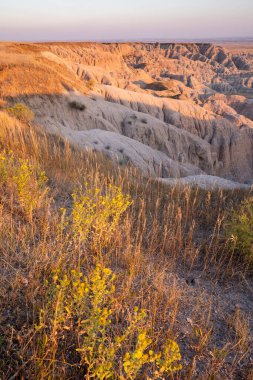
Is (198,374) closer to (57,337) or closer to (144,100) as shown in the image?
(57,337)

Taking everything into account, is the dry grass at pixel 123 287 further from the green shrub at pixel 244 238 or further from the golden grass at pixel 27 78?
the golden grass at pixel 27 78

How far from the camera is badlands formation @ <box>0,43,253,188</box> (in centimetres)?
1502

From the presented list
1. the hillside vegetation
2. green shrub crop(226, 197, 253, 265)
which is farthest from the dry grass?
green shrub crop(226, 197, 253, 265)

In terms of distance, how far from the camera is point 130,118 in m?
23.9

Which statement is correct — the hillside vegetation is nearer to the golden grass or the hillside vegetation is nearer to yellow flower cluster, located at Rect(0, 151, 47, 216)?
yellow flower cluster, located at Rect(0, 151, 47, 216)

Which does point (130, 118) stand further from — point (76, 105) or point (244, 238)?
point (244, 238)

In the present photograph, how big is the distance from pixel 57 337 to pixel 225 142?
32.3 meters

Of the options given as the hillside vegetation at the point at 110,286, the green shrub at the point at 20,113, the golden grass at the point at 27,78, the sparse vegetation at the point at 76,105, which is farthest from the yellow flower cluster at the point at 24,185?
the sparse vegetation at the point at 76,105

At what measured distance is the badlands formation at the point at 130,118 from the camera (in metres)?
15.0

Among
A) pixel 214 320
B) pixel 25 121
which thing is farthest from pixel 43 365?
pixel 25 121

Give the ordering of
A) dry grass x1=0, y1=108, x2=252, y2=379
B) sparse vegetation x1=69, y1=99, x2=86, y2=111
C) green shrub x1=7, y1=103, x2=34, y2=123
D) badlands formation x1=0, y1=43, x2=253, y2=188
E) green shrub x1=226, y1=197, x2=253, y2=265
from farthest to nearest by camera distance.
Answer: sparse vegetation x1=69, y1=99, x2=86, y2=111
badlands formation x1=0, y1=43, x2=253, y2=188
green shrub x1=7, y1=103, x2=34, y2=123
green shrub x1=226, y1=197, x2=253, y2=265
dry grass x1=0, y1=108, x2=252, y2=379

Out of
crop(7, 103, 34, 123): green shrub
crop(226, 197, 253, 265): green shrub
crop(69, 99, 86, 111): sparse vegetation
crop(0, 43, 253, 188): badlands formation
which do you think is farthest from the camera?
crop(69, 99, 86, 111): sparse vegetation

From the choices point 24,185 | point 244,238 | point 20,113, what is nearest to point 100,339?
point 24,185

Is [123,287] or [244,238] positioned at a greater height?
[123,287]
